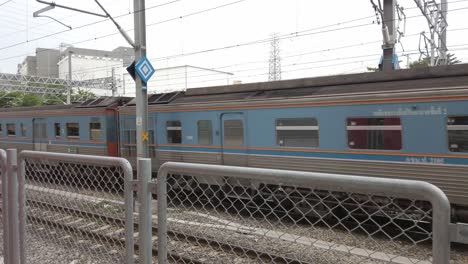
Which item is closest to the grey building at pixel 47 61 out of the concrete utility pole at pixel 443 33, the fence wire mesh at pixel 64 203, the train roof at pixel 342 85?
the concrete utility pole at pixel 443 33

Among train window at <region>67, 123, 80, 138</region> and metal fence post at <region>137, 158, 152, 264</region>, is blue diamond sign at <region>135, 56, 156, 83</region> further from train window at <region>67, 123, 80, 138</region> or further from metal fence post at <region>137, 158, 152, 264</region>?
metal fence post at <region>137, 158, 152, 264</region>

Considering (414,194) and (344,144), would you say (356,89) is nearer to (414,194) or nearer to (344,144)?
(344,144)

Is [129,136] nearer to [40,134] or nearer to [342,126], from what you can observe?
[40,134]

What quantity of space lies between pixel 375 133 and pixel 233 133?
353 cm

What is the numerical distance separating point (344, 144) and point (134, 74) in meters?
5.57

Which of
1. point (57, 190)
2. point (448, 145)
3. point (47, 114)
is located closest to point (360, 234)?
point (448, 145)

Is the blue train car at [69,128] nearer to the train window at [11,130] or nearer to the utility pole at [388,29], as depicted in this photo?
the train window at [11,130]

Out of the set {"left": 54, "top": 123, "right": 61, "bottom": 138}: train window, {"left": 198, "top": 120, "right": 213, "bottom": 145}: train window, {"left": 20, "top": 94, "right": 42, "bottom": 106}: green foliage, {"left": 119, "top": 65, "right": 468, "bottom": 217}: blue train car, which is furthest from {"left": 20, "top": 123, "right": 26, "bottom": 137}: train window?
{"left": 20, "top": 94, "right": 42, "bottom": 106}: green foliage

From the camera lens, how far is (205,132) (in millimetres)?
10539

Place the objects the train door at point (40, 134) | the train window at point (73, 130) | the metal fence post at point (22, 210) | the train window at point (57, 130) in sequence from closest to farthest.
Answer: the metal fence post at point (22, 210) < the train window at point (73, 130) < the train window at point (57, 130) < the train door at point (40, 134)

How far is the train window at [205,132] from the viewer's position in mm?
10414

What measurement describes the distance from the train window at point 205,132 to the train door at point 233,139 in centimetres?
43

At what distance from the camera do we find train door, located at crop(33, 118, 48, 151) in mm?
16230

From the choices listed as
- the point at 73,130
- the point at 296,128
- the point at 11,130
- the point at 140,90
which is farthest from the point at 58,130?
the point at 296,128
